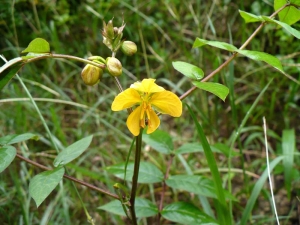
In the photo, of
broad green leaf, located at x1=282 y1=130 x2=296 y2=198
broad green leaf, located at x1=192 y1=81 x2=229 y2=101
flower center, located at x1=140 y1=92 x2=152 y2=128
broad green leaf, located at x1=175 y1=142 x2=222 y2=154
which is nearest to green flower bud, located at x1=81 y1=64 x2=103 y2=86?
flower center, located at x1=140 y1=92 x2=152 y2=128

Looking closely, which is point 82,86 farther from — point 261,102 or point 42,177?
point 42,177

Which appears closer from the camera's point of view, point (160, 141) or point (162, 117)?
point (160, 141)

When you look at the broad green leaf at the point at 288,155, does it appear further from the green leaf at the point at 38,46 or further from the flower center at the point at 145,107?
the green leaf at the point at 38,46

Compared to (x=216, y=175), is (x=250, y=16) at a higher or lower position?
higher

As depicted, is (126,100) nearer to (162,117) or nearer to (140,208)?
(140,208)

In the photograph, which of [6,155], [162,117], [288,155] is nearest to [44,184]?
[6,155]

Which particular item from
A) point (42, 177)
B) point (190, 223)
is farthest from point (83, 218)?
point (42, 177)

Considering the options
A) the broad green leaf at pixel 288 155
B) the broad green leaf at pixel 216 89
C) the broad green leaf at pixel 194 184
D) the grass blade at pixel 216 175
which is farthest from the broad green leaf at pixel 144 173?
the broad green leaf at pixel 288 155

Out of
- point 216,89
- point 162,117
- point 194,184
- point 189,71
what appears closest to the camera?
point 216,89
